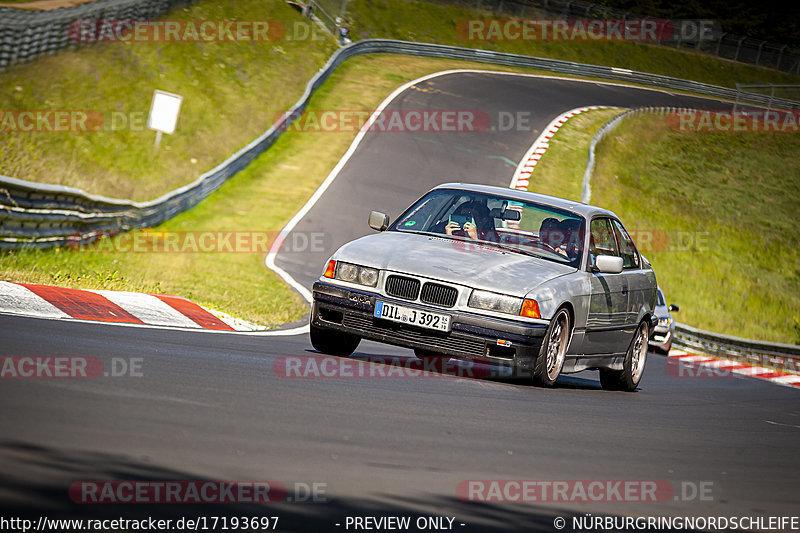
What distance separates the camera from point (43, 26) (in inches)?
1114

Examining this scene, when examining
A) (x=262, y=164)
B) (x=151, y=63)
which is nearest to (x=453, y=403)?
(x=262, y=164)

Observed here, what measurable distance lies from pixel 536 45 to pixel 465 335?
160ft

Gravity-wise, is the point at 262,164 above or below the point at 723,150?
below

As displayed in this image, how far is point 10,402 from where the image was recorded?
510 centimetres

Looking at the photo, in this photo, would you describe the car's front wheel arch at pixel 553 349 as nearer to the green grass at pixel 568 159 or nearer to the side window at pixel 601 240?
the side window at pixel 601 240

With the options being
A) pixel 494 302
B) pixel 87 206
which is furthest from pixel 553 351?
pixel 87 206

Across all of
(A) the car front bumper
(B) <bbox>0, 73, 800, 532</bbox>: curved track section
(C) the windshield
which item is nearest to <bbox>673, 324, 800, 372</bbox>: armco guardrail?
(B) <bbox>0, 73, 800, 532</bbox>: curved track section

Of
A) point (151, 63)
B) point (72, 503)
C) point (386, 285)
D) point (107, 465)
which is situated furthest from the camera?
point (151, 63)

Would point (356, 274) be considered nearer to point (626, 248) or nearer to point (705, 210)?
point (626, 248)

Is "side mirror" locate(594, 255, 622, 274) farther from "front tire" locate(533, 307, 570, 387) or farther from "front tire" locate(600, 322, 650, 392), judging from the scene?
"front tire" locate(600, 322, 650, 392)

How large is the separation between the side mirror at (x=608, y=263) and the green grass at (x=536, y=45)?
39.3 metres

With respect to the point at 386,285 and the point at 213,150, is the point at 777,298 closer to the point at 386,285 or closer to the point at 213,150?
the point at 213,150

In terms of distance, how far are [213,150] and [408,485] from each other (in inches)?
945

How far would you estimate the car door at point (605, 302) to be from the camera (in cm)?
948
